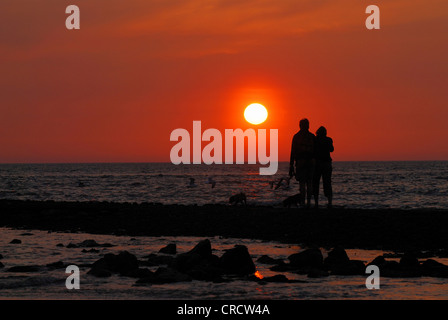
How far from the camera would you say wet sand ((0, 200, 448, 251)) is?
1647 centimetres

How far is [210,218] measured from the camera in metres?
21.8

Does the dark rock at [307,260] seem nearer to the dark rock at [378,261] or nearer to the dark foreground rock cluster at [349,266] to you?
the dark foreground rock cluster at [349,266]

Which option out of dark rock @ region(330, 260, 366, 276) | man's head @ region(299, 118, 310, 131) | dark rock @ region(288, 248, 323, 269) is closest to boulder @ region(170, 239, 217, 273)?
dark rock @ region(288, 248, 323, 269)

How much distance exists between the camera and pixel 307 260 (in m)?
13.3

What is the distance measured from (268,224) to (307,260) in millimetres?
6215

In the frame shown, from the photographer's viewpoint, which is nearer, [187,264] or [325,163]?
[187,264]

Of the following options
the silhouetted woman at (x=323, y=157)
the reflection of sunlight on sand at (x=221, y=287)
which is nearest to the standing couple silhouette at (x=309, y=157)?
the silhouetted woman at (x=323, y=157)

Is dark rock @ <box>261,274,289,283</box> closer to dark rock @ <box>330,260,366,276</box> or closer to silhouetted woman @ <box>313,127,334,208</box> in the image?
dark rock @ <box>330,260,366,276</box>

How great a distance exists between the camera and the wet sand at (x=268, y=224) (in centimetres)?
1647

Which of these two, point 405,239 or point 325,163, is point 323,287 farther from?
point 325,163

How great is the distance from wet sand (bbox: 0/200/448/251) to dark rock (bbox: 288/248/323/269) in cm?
260
